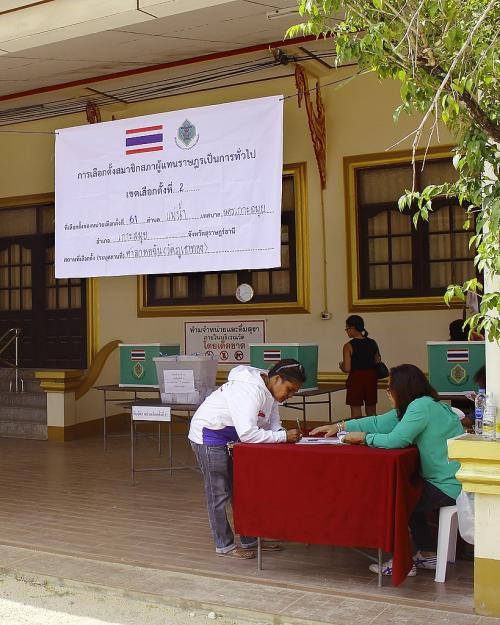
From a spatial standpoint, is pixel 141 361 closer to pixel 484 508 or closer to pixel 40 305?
pixel 40 305

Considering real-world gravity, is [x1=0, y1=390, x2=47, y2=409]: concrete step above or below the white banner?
below

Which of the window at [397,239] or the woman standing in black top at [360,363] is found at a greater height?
A: the window at [397,239]

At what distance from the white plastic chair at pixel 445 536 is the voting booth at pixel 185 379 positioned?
3.20 meters

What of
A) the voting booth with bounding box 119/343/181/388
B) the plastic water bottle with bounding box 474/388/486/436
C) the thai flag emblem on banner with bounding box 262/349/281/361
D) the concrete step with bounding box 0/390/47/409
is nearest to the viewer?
the plastic water bottle with bounding box 474/388/486/436

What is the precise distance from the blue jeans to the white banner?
1.85m

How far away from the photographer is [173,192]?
7199 millimetres

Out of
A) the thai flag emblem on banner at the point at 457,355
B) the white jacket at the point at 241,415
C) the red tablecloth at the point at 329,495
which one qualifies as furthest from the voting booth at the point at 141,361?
the red tablecloth at the point at 329,495

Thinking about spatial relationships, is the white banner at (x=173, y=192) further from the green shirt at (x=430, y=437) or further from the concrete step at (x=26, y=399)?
the concrete step at (x=26, y=399)

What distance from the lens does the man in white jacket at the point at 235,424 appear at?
5.11 m

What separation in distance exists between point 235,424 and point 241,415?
73 mm

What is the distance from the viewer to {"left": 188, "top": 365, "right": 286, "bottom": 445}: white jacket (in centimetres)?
508

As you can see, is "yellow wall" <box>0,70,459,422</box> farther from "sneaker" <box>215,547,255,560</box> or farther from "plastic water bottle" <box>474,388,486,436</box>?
"plastic water bottle" <box>474,388,486,436</box>

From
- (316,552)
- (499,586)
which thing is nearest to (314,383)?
(316,552)

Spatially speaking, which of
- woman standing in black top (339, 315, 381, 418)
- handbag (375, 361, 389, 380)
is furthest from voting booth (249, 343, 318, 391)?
handbag (375, 361, 389, 380)
